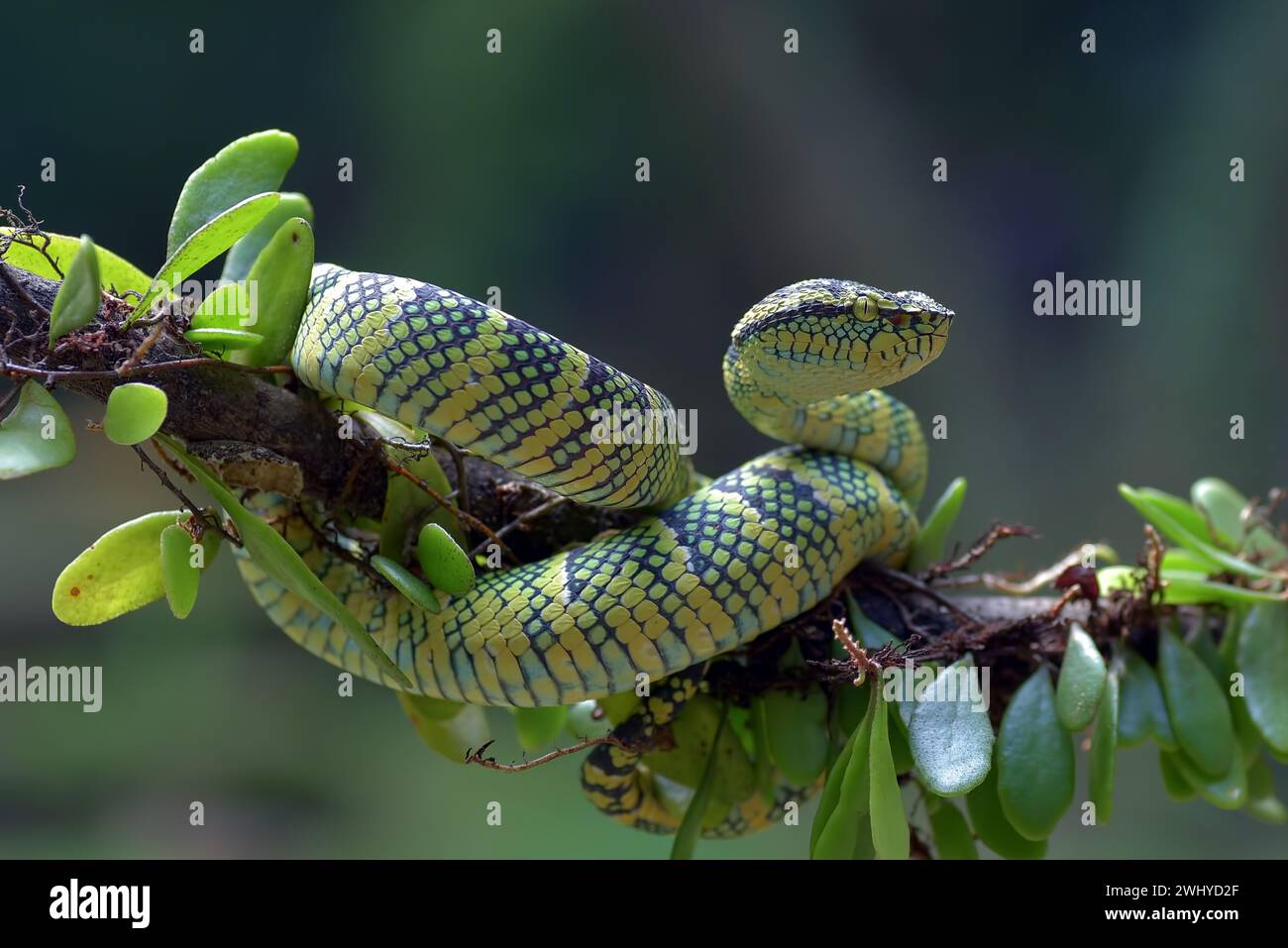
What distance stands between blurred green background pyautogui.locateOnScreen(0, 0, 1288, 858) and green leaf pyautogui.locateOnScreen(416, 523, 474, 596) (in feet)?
7.49

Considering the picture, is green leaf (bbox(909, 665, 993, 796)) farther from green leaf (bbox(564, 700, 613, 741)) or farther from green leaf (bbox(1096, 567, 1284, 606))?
green leaf (bbox(564, 700, 613, 741))

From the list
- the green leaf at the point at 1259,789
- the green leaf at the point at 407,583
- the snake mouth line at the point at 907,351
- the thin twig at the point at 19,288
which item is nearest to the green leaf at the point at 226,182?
the thin twig at the point at 19,288

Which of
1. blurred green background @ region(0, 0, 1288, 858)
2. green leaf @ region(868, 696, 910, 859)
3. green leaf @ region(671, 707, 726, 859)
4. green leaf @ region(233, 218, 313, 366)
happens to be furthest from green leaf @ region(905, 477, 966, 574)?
blurred green background @ region(0, 0, 1288, 858)

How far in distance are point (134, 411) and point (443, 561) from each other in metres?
0.36

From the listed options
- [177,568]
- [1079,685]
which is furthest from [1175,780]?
[177,568]

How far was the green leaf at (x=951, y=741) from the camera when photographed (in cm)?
102

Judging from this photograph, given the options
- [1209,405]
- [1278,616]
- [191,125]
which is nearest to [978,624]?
[1278,616]

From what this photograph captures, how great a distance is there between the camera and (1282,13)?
3260 millimetres

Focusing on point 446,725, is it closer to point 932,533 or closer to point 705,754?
point 705,754

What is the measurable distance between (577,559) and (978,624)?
2.00 feet

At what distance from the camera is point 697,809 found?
1300 millimetres

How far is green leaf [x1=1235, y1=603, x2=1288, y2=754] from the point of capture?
4.52ft

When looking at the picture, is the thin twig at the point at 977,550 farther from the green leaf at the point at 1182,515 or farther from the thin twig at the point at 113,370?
the thin twig at the point at 113,370

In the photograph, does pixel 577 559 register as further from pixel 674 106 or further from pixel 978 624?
pixel 674 106
